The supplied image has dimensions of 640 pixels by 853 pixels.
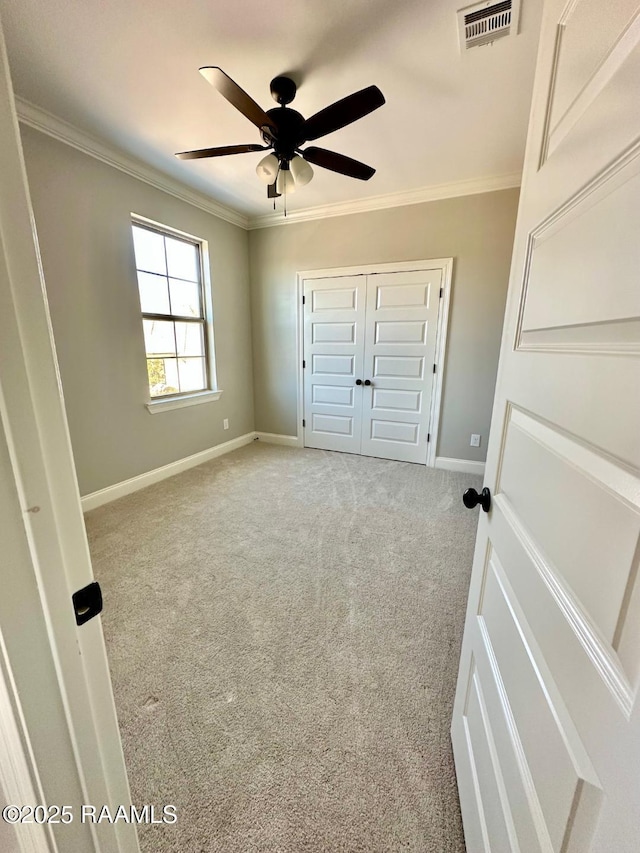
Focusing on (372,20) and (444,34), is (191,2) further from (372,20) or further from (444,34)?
(444,34)

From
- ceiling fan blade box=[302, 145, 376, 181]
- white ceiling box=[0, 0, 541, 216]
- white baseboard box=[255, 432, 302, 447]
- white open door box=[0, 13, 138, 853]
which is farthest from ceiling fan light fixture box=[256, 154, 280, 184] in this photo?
white baseboard box=[255, 432, 302, 447]

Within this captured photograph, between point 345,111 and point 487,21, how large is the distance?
70 cm

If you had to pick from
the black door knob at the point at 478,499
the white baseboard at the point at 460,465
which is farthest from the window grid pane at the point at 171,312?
the black door knob at the point at 478,499

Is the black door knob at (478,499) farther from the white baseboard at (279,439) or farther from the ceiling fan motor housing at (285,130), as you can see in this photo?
the white baseboard at (279,439)

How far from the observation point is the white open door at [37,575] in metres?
0.41

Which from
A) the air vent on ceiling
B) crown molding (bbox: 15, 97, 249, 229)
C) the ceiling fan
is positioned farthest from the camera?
crown molding (bbox: 15, 97, 249, 229)

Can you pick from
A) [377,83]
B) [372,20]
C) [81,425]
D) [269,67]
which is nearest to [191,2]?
[269,67]

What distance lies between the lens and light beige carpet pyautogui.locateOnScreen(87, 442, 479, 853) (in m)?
0.98

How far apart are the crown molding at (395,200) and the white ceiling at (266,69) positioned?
0.31 meters

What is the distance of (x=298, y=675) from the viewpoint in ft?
4.52

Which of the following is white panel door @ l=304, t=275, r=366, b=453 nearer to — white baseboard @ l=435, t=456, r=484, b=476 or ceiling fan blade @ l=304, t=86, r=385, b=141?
white baseboard @ l=435, t=456, r=484, b=476

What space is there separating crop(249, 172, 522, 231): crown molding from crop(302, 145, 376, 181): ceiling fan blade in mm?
1322

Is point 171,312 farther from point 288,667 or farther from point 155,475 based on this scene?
point 288,667

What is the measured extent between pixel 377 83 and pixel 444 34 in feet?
1.39
